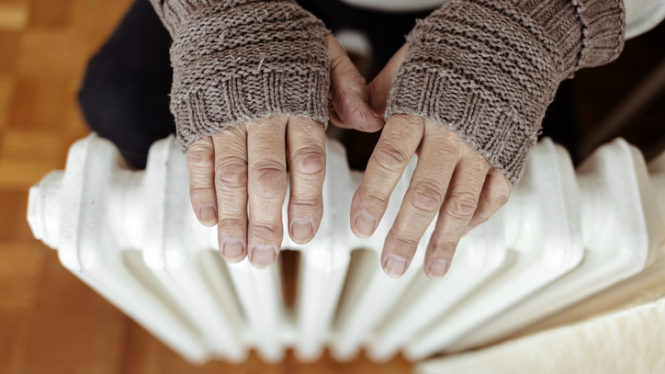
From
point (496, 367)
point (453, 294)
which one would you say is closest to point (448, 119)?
point (453, 294)

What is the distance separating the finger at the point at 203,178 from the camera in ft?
1.41

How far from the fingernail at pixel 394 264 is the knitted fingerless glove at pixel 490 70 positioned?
107mm

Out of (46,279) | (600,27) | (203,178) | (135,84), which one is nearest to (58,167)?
(46,279)

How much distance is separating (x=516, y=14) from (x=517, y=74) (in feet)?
0.17

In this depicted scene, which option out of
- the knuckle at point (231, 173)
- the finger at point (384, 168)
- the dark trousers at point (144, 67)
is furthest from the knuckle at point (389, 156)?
the dark trousers at point (144, 67)

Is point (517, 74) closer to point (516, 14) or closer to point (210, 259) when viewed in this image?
point (516, 14)

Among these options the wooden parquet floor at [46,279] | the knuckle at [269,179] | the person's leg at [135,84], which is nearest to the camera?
the knuckle at [269,179]

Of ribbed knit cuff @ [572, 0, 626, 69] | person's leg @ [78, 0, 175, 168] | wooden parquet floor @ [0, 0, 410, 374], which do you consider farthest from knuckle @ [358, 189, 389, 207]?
wooden parquet floor @ [0, 0, 410, 374]

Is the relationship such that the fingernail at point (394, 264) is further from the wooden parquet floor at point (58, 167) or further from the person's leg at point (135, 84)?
the wooden parquet floor at point (58, 167)

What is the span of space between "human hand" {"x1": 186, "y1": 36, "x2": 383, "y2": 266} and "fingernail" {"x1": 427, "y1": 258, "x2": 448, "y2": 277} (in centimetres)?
10

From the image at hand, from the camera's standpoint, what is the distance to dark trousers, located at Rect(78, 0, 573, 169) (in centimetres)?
69

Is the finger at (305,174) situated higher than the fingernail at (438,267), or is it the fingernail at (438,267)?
the finger at (305,174)

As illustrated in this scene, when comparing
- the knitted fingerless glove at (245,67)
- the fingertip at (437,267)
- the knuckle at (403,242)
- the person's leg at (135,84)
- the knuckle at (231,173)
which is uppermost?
the knitted fingerless glove at (245,67)

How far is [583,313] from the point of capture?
62cm
